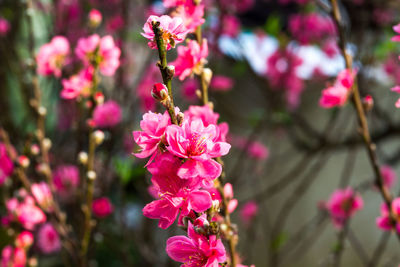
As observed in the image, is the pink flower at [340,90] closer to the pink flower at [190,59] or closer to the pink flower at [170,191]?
the pink flower at [190,59]

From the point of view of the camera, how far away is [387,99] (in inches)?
97.5

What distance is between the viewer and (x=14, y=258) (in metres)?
1.08

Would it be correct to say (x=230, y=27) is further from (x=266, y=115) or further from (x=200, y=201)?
(x=200, y=201)

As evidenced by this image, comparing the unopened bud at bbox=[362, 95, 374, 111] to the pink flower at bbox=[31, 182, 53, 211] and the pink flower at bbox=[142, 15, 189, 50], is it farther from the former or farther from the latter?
the pink flower at bbox=[31, 182, 53, 211]

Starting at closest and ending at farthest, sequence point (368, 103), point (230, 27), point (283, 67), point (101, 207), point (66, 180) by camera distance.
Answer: point (368, 103) < point (101, 207) < point (66, 180) < point (230, 27) < point (283, 67)

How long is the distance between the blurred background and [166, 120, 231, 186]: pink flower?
1.15 metres

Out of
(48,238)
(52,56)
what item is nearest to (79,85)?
(52,56)

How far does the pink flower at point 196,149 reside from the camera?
38cm

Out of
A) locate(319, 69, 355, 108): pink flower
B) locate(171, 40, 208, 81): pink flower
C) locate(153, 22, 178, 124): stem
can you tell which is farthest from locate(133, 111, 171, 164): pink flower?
locate(319, 69, 355, 108): pink flower

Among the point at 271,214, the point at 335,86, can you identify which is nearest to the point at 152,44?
the point at 335,86

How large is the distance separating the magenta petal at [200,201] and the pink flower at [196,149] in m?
0.02

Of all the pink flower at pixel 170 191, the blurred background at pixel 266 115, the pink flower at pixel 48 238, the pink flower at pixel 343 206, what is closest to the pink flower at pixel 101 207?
the blurred background at pixel 266 115

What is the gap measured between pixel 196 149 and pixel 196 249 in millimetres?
120

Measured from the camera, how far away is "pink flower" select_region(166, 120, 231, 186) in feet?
1.24
